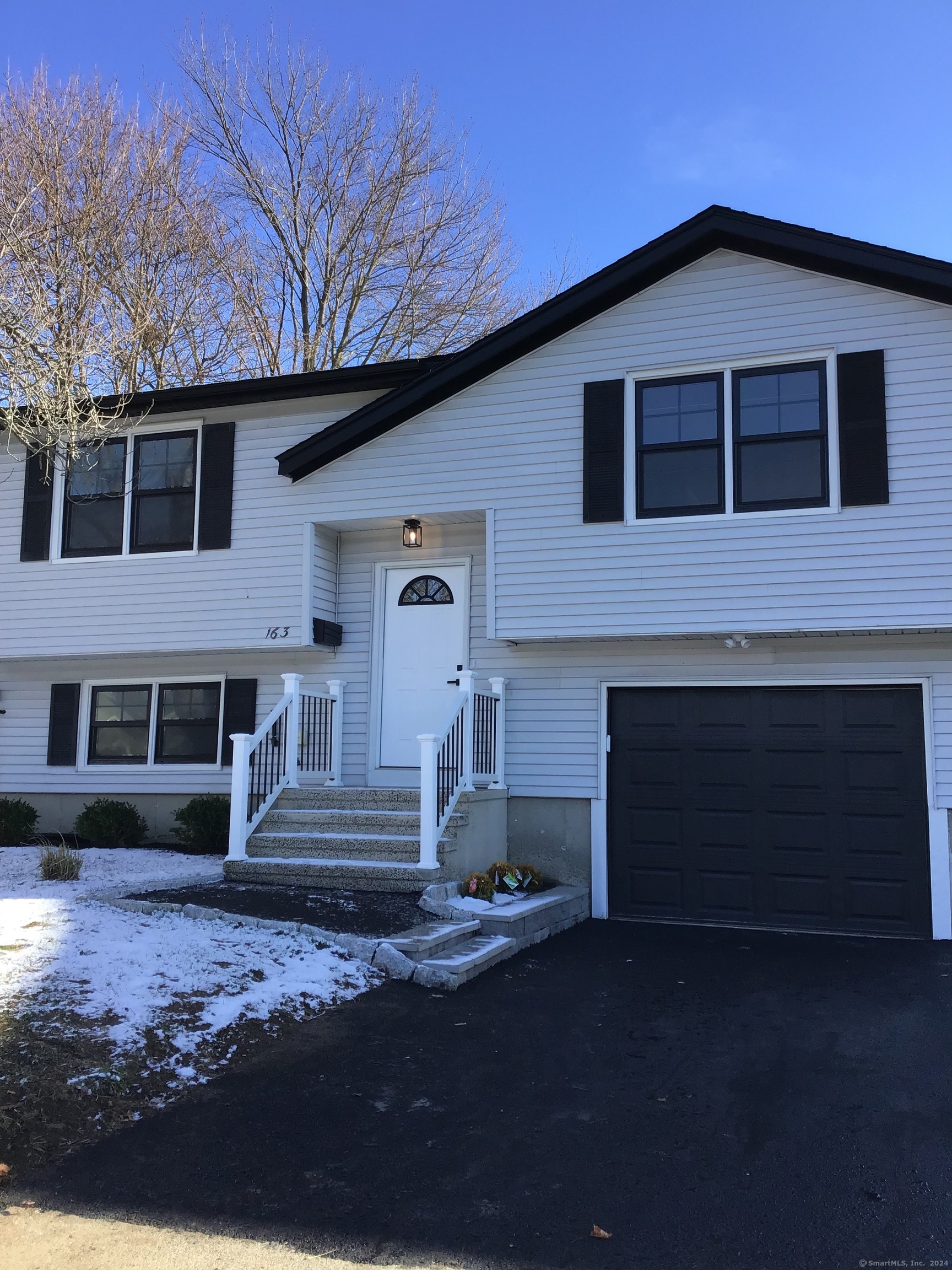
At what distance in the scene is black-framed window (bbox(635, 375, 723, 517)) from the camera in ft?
30.3

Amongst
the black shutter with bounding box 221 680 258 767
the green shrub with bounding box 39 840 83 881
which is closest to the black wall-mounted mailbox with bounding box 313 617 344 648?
the black shutter with bounding box 221 680 258 767

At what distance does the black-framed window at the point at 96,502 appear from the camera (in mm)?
11523

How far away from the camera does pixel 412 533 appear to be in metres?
10.6

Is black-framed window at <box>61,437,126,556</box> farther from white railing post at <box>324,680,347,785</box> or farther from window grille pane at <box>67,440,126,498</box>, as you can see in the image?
white railing post at <box>324,680,347,785</box>

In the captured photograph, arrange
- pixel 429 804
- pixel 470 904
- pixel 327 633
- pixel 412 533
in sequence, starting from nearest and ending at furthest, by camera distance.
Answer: pixel 470 904, pixel 429 804, pixel 412 533, pixel 327 633

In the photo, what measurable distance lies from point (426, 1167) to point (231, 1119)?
91 cm

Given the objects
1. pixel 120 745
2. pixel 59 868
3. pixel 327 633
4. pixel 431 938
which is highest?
pixel 327 633

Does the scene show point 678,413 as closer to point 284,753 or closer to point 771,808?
point 771,808

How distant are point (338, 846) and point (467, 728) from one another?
5.13ft

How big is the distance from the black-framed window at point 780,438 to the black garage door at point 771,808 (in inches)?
72.3

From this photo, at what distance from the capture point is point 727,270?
30.6 ft

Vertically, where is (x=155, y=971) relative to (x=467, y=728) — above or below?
below

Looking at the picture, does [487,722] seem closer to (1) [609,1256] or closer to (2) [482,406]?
(2) [482,406]

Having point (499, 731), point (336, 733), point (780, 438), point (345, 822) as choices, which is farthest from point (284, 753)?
point (780, 438)
